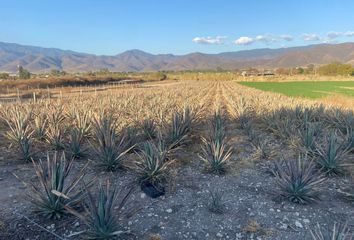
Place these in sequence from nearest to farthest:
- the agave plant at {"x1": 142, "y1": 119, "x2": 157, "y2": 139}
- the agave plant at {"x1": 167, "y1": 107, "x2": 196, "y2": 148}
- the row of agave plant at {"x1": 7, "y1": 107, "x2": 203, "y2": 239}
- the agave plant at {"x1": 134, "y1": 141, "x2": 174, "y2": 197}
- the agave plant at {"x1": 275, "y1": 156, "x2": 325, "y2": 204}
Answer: the row of agave plant at {"x1": 7, "y1": 107, "x2": 203, "y2": 239}, the agave plant at {"x1": 275, "y1": 156, "x2": 325, "y2": 204}, the agave plant at {"x1": 134, "y1": 141, "x2": 174, "y2": 197}, the agave plant at {"x1": 167, "y1": 107, "x2": 196, "y2": 148}, the agave plant at {"x1": 142, "y1": 119, "x2": 157, "y2": 139}

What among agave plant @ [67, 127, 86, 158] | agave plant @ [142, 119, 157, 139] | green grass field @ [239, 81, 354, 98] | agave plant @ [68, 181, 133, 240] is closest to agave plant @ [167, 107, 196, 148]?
agave plant @ [142, 119, 157, 139]

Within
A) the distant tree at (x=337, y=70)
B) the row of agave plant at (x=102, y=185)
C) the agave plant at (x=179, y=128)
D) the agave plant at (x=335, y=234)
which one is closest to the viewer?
the agave plant at (x=335, y=234)

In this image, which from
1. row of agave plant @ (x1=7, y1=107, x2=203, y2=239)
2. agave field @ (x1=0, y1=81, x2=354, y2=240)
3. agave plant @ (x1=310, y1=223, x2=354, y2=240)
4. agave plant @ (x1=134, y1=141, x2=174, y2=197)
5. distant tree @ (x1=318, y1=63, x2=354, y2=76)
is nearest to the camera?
agave plant @ (x1=310, y1=223, x2=354, y2=240)

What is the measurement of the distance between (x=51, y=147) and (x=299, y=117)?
9.81 meters

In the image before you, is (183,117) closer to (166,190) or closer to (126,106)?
(166,190)

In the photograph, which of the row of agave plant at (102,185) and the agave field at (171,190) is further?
the agave field at (171,190)

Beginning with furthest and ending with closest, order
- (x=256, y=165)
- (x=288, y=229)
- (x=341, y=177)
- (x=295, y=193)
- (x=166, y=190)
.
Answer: (x=256, y=165), (x=341, y=177), (x=166, y=190), (x=295, y=193), (x=288, y=229)

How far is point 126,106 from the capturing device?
52.1ft

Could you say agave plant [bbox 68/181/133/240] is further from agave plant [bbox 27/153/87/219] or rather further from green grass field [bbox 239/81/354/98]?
green grass field [bbox 239/81/354/98]

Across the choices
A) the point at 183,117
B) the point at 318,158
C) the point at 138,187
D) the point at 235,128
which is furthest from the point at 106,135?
the point at 235,128

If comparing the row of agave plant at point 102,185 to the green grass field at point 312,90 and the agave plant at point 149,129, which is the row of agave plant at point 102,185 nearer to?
the agave plant at point 149,129

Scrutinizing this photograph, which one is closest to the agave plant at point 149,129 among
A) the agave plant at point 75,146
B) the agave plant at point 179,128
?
the agave plant at point 179,128

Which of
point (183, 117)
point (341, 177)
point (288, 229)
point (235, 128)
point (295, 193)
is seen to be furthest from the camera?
point (235, 128)

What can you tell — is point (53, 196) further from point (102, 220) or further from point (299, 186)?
point (299, 186)
